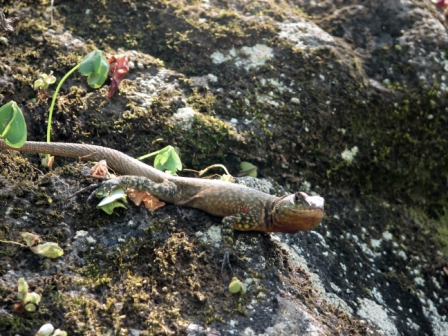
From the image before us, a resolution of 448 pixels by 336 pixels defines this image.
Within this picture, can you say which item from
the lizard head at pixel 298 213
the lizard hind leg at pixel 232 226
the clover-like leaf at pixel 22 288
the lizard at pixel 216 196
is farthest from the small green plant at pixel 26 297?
the lizard head at pixel 298 213

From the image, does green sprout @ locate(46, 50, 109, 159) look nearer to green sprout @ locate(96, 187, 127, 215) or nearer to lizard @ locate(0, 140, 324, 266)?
lizard @ locate(0, 140, 324, 266)

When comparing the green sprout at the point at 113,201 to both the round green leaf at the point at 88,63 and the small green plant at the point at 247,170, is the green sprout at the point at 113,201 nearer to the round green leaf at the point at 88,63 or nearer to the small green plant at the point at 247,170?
the round green leaf at the point at 88,63

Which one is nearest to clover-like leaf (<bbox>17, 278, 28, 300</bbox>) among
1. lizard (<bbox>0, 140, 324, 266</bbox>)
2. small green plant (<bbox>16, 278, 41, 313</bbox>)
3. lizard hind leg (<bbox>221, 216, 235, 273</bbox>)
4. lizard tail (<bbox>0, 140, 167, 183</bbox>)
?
small green plant (<bbox>16, 278, 41, 313</bbox>)

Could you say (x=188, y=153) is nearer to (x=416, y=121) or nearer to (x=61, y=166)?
(x=61, y=166)

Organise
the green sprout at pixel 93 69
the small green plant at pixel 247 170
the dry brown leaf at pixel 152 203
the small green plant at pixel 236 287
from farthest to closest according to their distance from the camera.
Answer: the small green plant at pixel 247 170 → the green sprout at pixel 93 69 → the dry brown leaf at pixel 152 203 → the small green plant at pixel 236 287

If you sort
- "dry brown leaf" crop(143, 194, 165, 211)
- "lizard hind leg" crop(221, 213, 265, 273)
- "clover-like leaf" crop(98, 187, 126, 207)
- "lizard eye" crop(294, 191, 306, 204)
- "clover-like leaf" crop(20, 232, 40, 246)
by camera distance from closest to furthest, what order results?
"clover-like leaf" crop(20, 232, 40, 246)
"clover-like leaf" crop(98, 187, 126, 207)
"lizard hind leg" crop(221, 213, 265, 273)
"dry brown leaf" crop(143, 194, 165, 211)
"lizard eye" crop(294, 191, 306, 204)

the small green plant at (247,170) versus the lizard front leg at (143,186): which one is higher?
the lizard front leg at (143,186)

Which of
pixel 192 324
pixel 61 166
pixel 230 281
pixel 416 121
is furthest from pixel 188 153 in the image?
pixel 416 121
